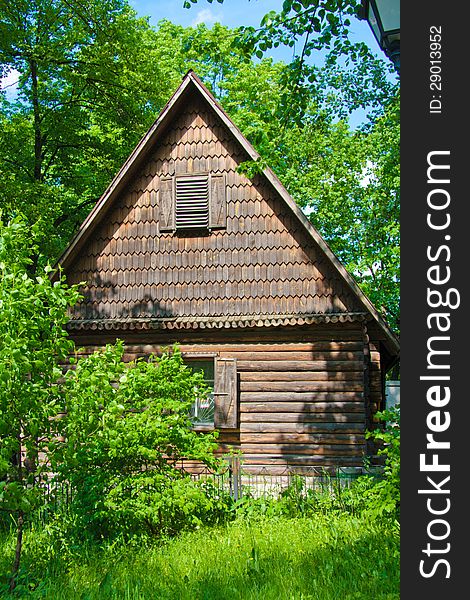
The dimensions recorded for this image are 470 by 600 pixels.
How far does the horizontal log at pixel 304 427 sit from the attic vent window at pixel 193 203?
4.75 metres

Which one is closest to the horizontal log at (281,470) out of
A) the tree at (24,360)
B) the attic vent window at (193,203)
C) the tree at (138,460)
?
the tree at (138,460)

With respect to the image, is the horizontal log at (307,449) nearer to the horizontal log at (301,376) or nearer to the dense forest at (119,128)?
the horizontal log at (301,376)

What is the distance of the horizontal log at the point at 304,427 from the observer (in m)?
15.5

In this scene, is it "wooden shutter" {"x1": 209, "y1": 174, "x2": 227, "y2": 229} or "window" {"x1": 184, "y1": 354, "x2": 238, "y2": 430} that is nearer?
"window" {"x1": 184, "y1": 354, "x2": 238, "y2": 430}

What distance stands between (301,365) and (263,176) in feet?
14.3

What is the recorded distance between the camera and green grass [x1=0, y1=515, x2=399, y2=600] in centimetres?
682

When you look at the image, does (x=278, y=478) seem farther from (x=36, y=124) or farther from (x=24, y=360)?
(x=36, y=124)

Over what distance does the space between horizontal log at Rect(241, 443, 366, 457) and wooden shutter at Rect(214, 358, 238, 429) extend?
27.1 inches

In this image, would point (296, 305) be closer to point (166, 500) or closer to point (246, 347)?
point (246, 347)

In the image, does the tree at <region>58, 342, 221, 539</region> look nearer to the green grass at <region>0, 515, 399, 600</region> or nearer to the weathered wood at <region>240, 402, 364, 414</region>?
the green grass at <region>0, 515, 399, 600</region>

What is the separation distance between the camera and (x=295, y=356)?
15992 millimetres

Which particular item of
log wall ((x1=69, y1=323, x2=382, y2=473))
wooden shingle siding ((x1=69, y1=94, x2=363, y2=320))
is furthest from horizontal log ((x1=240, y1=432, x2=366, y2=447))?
wooden shingle siding ((x1=69, y1=94, x2=363, y2=320))

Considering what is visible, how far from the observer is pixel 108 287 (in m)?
17.1

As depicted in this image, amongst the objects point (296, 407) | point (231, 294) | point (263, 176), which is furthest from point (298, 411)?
point (263, 176)
